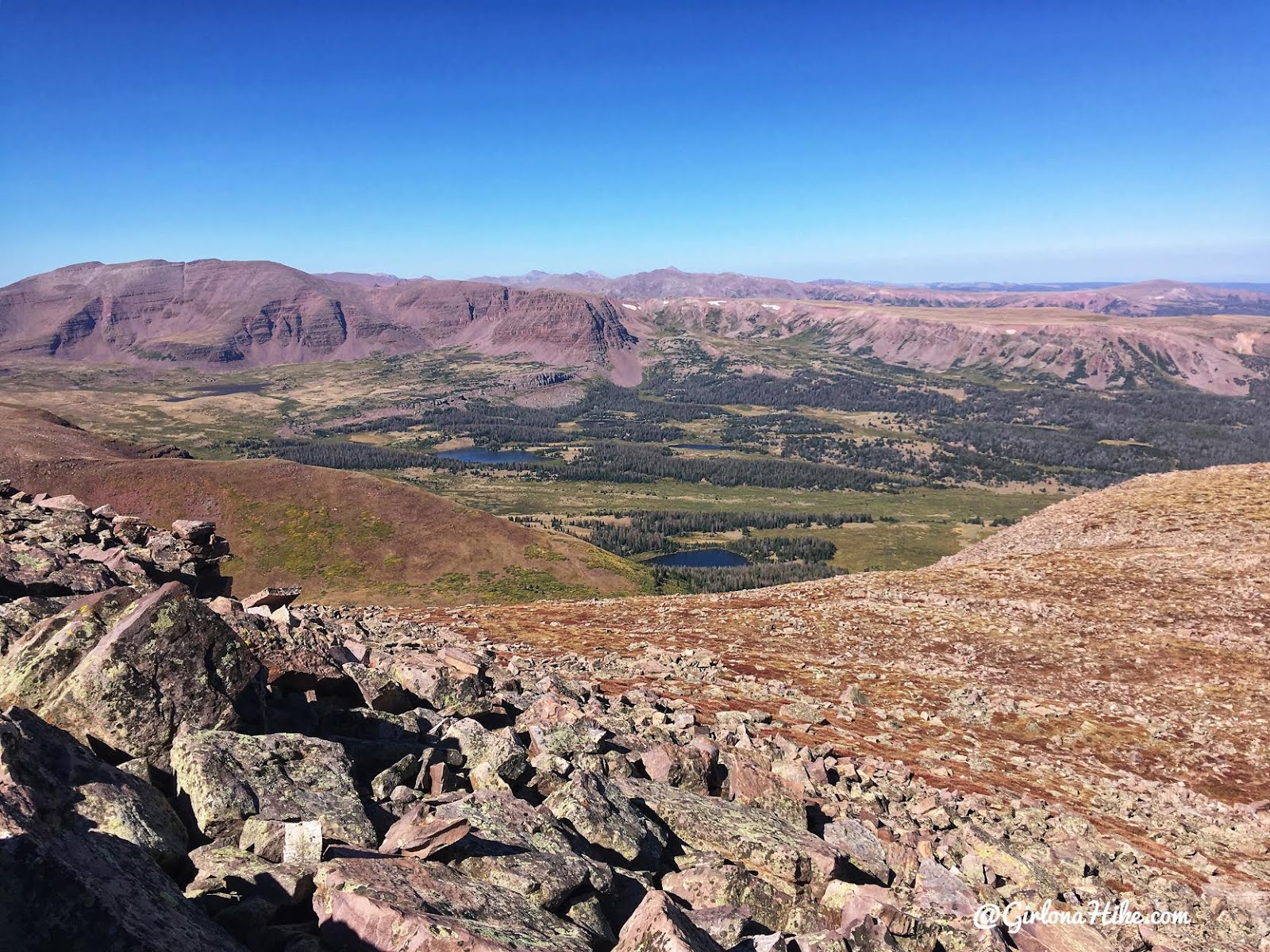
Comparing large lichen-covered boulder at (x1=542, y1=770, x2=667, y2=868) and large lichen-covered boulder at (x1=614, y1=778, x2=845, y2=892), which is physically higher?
large lichen-covered boulder at (x1=542, y1=770, x2=667, y2=868)

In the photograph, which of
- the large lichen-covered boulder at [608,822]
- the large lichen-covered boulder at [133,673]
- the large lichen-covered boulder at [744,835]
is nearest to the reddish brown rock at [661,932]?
the large lichen-covered boulder at [608,822]

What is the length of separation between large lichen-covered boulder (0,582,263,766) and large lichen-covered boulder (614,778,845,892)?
8979 millimetres

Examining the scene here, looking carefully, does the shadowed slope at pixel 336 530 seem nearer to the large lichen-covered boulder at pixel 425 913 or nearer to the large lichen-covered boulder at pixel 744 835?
the large lichen-covered boulder at pixel 744 835

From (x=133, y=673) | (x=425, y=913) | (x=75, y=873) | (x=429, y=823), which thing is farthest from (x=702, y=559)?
(x=75, y=873)

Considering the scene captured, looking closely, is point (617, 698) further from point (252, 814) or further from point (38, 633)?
point (38, 633)

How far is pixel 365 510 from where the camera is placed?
102312 millimetres

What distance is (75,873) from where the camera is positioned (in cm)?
807

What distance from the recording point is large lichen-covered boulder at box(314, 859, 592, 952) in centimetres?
921

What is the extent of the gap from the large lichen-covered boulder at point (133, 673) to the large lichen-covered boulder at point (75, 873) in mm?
2259

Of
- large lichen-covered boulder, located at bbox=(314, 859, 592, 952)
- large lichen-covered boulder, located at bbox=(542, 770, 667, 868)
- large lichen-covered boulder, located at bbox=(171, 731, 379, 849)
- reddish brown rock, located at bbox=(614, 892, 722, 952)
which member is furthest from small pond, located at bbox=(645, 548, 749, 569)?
large lichen-covered boulder, located at bbox=(314, 859, 592, 952)

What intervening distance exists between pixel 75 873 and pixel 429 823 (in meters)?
5.29

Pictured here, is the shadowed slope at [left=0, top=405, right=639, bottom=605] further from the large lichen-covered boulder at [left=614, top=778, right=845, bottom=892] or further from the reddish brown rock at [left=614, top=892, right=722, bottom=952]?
the reddish brown rock at [left=614, top=892, right=722, bottom=952]

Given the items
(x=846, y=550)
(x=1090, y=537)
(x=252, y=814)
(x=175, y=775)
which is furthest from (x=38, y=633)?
(x=846, y=550)

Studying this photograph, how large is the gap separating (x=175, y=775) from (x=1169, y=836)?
85.7 feet
